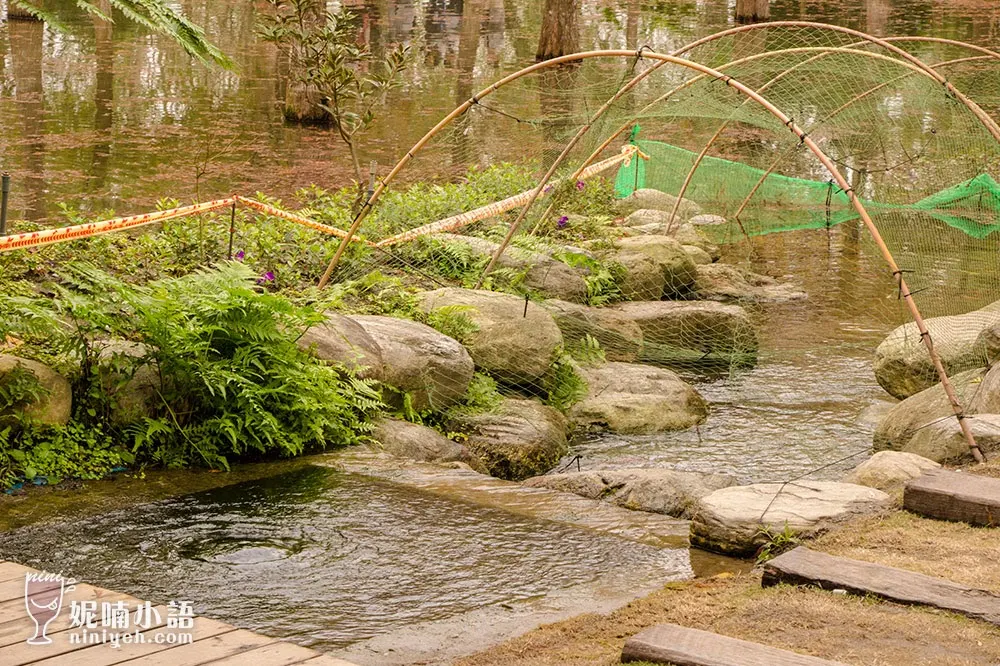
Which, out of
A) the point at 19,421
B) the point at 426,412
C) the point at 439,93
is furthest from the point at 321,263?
the point at 439,93

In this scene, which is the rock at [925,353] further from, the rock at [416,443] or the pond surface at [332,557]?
the pond surface at [332,557]

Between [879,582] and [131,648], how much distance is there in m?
2.71

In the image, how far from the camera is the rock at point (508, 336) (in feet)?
28.6

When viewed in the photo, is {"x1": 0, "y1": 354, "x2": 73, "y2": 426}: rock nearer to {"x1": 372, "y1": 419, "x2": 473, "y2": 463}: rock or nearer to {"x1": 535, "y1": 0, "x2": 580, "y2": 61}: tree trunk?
{"x1": 372, "y1": 419, "x2": 473, "y2": 463}: rock

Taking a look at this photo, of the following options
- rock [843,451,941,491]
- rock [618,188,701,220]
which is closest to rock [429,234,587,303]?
rock [618,188,701,220]

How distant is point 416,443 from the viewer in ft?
24.1

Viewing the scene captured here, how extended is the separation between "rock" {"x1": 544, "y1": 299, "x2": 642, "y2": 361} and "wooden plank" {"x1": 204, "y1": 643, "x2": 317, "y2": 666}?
6360 mm

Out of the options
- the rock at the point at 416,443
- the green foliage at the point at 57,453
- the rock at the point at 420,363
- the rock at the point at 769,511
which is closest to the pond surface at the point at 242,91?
the green foliage at the point at 57,453

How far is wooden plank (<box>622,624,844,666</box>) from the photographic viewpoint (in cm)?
382

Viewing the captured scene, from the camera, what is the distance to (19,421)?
239 inches

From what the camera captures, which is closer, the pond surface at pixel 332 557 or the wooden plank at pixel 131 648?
the wooden plank at pixel 131 648

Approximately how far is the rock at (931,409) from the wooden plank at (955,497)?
141 centimetres

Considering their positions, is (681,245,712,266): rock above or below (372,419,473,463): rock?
above

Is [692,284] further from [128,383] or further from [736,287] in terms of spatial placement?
[128,383]
